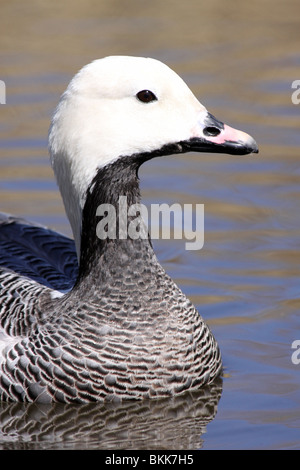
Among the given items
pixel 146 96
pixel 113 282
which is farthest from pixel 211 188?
pixel 146 96

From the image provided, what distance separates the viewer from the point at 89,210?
21.5 ft

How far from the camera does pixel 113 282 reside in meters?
6.73

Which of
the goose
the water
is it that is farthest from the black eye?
the water

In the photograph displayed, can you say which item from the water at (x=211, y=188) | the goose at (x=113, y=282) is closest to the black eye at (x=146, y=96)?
the goose at (x=113, y=282)

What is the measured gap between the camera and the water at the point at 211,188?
6527 millimetres

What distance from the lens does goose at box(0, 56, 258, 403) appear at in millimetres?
6449

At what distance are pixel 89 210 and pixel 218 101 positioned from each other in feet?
Answer: 18.9

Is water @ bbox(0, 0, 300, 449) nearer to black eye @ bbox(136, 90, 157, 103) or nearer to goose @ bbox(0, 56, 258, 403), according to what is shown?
goose @ bbox(0, 56, 258, 403)

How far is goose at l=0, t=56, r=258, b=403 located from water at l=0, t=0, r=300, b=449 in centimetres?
18

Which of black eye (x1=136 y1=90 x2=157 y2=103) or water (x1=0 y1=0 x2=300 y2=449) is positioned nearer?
black eye (x1=136 y1=90 x2=157 y2=103)

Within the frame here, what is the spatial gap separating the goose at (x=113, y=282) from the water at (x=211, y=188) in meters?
0.18

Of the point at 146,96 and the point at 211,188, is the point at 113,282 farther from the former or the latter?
the point at 211,188
